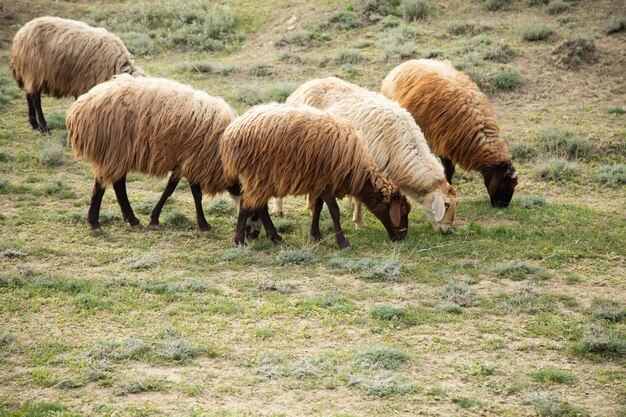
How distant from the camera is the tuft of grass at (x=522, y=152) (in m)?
14.1

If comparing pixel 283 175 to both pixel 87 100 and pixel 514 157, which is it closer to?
pixel 87 100

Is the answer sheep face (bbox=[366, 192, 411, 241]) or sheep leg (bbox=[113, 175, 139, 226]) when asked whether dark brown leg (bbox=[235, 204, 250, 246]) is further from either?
sheep face (bbox=[366, 192, 411, 241])

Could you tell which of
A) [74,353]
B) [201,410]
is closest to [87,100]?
[74,353]

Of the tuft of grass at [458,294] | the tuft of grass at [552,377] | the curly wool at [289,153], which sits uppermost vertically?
the curly wool at [289,153]

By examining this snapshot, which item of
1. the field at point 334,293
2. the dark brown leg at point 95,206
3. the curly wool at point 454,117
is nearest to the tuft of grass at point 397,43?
the field at point 334,293

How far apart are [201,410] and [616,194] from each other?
29.9ft

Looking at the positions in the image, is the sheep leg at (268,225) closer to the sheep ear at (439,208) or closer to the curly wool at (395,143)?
the curly wool at (395,143)

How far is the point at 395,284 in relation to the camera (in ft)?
29.8

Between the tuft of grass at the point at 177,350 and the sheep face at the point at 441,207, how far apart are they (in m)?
4.74

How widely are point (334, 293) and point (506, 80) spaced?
32.3 ft

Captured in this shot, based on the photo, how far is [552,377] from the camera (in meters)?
6.81

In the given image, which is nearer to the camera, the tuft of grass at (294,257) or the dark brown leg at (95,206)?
the tuft of grass at (294,257)

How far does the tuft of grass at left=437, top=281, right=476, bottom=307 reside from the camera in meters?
8.50

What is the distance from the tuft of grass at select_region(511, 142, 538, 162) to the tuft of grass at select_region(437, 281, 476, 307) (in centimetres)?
584
